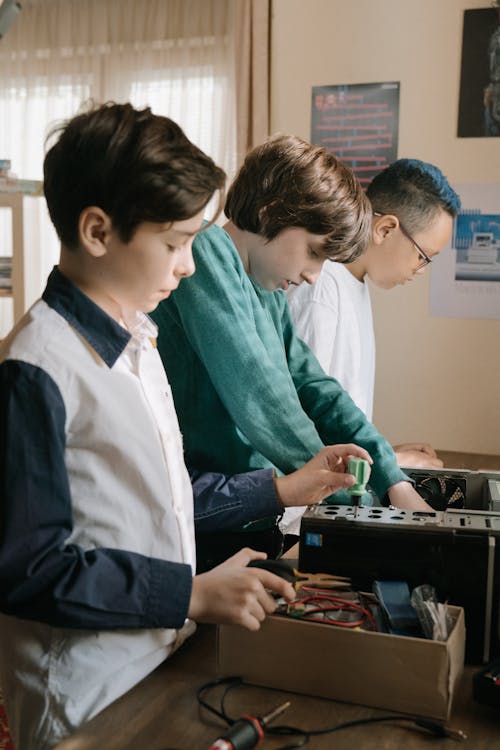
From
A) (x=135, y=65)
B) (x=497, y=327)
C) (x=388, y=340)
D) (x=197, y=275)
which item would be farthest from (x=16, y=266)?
(x=197, y=275)

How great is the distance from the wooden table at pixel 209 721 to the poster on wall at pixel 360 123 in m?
2.80

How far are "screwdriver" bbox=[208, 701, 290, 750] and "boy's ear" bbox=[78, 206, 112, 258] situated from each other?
49 centimetres

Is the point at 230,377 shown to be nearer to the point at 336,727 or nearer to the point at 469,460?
the point at 336,727

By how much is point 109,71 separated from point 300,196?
3.29 m

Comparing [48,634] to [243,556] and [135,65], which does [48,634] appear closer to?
[243,556]

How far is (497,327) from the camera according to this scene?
323 centimetres

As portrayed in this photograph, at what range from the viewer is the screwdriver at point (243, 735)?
0.69m

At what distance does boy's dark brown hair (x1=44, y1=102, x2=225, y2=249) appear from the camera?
2.63 feet

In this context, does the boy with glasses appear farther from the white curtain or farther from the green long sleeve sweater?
the white curtain

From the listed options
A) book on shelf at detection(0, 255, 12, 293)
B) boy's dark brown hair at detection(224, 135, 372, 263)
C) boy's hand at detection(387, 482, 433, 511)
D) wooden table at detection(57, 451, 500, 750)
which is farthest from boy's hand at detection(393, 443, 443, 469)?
book on shelf at detection(0, 255, 12, 293)

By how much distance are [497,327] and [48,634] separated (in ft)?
8.97

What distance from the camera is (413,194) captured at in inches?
74.9

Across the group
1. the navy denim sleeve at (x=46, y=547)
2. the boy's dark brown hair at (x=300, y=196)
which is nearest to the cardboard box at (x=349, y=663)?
the navy denim sleeve at (x=46, y=547)

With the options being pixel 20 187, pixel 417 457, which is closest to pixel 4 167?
pixel 20 187
